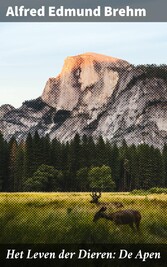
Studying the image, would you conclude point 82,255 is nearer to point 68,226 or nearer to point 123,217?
point 68,226

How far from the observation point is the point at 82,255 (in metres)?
16.9

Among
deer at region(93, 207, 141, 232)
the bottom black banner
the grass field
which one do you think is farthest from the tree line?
the bottom black banner

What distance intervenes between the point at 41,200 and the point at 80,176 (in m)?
62.4

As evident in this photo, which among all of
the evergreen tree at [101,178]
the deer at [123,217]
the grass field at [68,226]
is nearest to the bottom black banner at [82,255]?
the grass field at [68,226]

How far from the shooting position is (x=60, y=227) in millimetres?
19062

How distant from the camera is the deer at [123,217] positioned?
19.7 metres

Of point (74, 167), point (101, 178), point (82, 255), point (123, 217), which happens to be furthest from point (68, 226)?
point (74, 167)

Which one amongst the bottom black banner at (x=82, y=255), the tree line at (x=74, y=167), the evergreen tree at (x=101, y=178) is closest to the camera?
the bottom black banner at (x=82, y=255)

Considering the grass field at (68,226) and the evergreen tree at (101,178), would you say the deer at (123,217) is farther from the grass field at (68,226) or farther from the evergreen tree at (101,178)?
the evergreen tree at (101,178)

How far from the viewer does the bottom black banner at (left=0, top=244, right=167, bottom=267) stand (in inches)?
645

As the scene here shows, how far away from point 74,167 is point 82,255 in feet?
235

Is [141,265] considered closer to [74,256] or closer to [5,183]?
[74,256]

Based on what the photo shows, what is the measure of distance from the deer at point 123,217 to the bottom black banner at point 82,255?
6.76ft

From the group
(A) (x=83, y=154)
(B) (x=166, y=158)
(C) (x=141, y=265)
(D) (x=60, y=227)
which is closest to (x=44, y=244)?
(D) (x=60, y=227)
